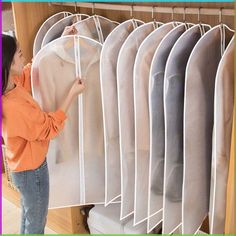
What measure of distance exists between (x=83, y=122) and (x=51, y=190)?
0.35m

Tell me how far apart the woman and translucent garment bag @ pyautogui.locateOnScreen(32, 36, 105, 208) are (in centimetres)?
5

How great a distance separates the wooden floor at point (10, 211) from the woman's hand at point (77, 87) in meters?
0.84

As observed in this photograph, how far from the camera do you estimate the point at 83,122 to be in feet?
5.52

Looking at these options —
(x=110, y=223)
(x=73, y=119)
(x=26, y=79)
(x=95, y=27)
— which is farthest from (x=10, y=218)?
(x=95, y=27)

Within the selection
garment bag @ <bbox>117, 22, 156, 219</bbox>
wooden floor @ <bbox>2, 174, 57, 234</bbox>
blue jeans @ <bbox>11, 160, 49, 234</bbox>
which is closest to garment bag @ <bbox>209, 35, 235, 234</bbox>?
garment bag @ <bbox>117, 22, 156, 219</bbox>

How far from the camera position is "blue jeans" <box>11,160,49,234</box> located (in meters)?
1.59

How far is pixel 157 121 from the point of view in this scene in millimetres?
1365

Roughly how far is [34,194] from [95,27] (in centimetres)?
67

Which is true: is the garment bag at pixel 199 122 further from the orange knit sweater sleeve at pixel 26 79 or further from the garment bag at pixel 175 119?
the orange knit sweater sleeve at pixel 26 79

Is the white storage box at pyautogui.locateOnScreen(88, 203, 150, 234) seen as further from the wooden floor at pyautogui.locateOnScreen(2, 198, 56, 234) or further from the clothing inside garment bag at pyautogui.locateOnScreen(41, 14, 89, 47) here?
the clothing inside garment bag at pyautogui.locateOnScreen(41, 14, 89, 47)

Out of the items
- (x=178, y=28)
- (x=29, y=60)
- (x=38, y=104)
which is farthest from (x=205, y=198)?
(x=29, y=60)

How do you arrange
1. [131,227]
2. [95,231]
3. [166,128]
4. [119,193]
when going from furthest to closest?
[95,231] < [131,227] < [119,193] < [166,128]

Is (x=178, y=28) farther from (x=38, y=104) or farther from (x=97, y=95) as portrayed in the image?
(x=38, y=104)

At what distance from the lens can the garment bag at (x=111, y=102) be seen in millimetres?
1468
